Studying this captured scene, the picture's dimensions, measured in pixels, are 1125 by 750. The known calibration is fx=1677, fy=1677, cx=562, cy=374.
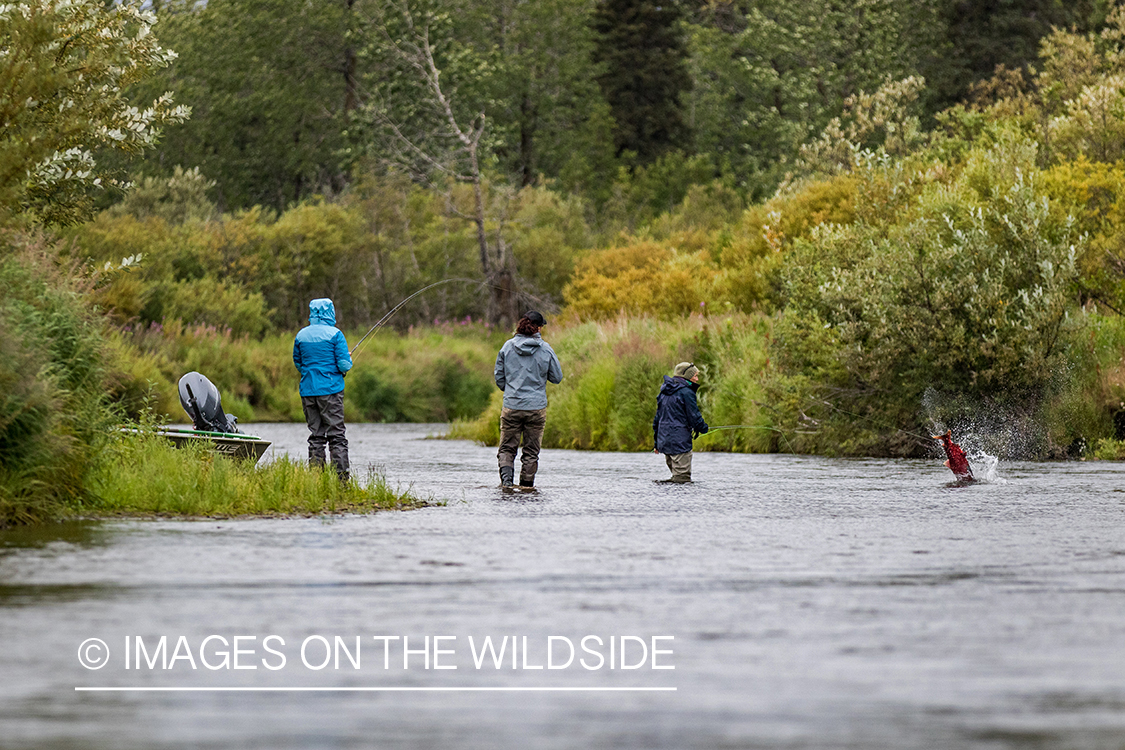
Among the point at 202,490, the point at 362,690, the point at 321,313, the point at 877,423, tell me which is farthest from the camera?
the point at 877,423

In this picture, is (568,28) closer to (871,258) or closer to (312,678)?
(871,258)

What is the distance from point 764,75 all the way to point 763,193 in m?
4.19

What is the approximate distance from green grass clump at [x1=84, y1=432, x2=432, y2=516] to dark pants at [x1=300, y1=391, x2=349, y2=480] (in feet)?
1.77

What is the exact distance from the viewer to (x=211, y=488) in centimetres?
1462

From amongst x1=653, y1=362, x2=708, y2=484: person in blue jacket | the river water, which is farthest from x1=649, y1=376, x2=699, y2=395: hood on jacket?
the river water

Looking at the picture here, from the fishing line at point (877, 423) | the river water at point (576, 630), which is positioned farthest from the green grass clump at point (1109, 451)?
the river water at point (576, 630)

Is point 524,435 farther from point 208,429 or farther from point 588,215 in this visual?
point 588,215

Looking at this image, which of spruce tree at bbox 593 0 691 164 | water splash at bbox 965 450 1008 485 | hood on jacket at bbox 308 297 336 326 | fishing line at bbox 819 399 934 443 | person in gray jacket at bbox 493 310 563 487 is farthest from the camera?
spruce tree at bbox 593 0 691 164

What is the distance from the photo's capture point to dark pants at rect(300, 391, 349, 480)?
16688 mm

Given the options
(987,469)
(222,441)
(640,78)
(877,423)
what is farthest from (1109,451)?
(640,78)

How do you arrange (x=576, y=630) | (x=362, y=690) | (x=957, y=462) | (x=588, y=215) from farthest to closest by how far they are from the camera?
(x=588, y=215) → (x=957, y=462) → (x=576, y=630) → (x=362, y=690)

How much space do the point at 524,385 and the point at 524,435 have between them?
69 centimetres

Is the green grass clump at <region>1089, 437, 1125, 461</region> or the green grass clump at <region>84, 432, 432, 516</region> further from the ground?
the green grass clump at <region>1089, 437, 1125, 461</region>

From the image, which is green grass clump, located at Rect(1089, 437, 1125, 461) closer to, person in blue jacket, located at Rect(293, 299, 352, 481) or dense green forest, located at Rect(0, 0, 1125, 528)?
dense green forest, located at Rect(0, 0, 1125, 528)
